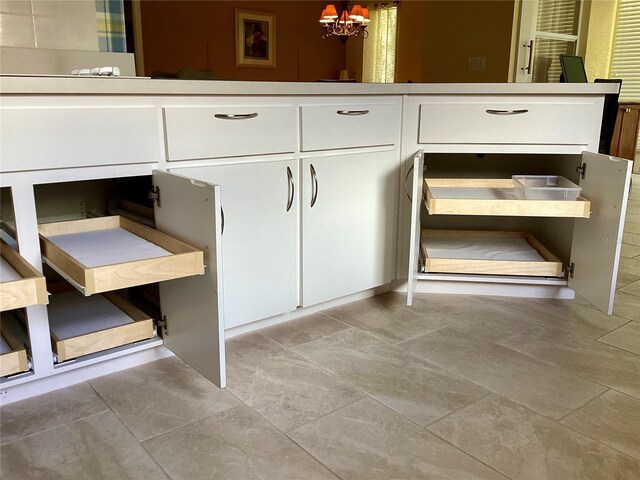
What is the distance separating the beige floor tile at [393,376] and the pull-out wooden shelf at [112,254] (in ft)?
2.24

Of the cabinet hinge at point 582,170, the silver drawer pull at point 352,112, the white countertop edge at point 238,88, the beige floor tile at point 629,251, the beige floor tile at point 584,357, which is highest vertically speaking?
the white countertop edge at point 238,88

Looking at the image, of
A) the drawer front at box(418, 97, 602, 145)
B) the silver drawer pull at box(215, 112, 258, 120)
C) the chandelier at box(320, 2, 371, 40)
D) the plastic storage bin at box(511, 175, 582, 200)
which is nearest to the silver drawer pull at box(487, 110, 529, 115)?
the drawer front at box(418, 97, 602, 145)

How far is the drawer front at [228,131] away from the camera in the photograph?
176 cm

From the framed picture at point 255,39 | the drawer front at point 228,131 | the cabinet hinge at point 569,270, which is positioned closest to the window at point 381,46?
the framed picture at point 255,39

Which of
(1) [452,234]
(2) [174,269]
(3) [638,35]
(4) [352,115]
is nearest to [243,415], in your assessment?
(2) [174,269]

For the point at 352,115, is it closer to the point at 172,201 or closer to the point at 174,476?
the point at 172,201

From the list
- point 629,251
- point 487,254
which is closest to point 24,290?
point 487,254

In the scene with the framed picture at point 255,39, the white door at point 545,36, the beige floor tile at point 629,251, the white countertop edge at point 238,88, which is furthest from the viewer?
the framed picture at point 255,39

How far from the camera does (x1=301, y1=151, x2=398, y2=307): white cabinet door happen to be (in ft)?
7.21

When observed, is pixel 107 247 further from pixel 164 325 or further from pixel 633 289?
pixel 633 289

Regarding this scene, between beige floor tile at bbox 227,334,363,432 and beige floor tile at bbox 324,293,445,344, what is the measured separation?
40 centimetres

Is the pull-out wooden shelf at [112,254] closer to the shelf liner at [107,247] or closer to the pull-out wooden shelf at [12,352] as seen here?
the shelf liner at [107,247]

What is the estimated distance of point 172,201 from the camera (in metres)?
1.66

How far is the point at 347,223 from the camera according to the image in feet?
7.66
